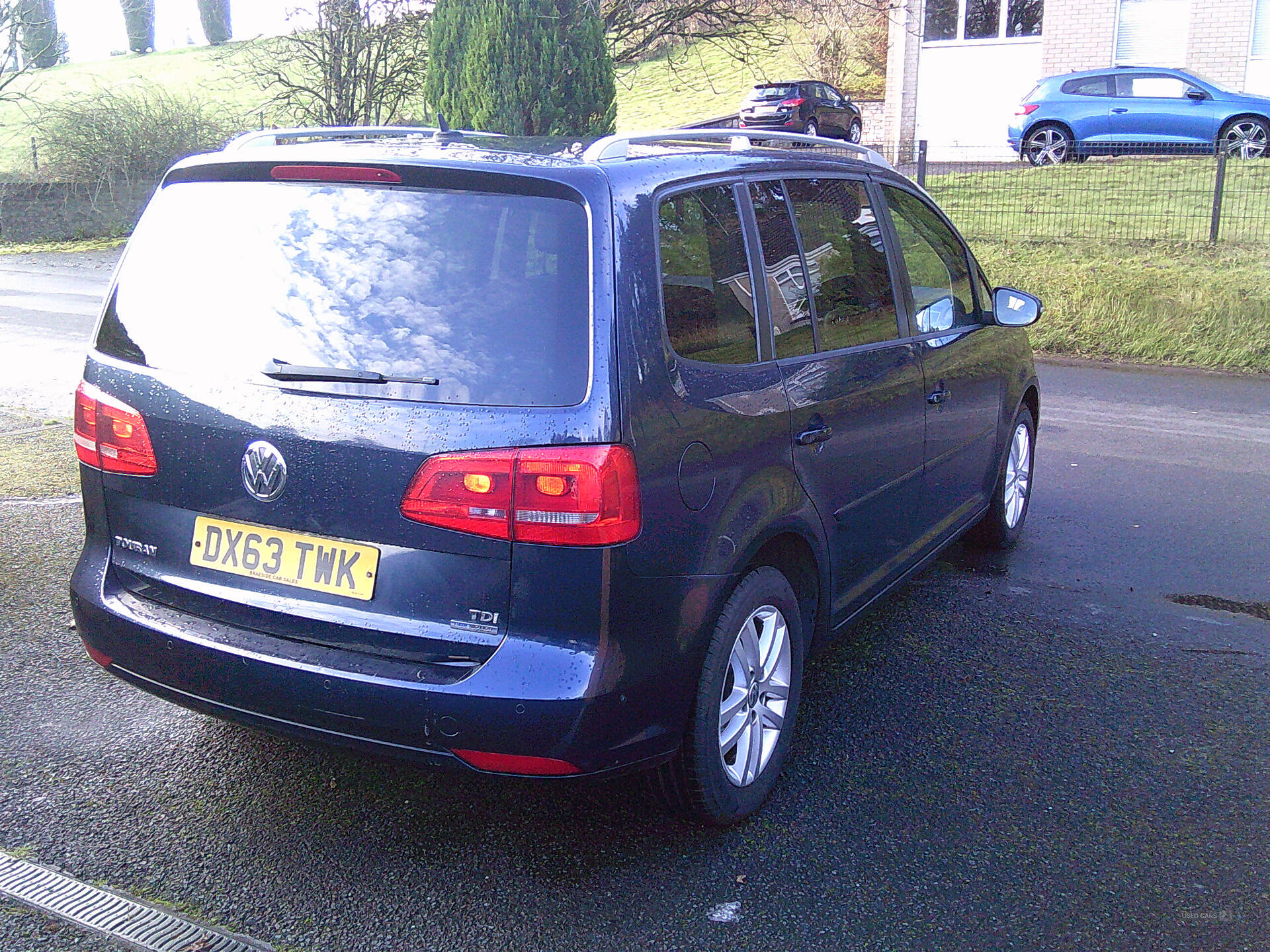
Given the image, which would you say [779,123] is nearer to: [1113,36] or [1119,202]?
[1113,36]

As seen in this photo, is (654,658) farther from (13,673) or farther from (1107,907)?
(13,673)

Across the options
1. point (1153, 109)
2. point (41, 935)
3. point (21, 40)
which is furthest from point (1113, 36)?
point (41, 935)

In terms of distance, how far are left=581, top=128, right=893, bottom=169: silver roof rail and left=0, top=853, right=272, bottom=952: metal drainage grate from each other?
2.05 m

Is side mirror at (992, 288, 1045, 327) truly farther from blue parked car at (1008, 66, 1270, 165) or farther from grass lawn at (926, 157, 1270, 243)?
blue parked car at (1008, 66, 1270, 165)

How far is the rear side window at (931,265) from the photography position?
4.55m

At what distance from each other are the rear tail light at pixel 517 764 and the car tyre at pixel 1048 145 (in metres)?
19.1

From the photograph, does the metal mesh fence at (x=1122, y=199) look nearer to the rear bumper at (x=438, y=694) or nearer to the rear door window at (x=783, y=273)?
the rear door window at (x=783, y=273)

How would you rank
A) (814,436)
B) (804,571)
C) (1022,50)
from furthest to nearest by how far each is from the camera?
(1022,50) < (804,571) < (814,436)

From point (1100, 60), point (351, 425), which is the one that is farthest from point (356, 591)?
point (1100, 60)

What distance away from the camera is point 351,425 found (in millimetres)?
2875

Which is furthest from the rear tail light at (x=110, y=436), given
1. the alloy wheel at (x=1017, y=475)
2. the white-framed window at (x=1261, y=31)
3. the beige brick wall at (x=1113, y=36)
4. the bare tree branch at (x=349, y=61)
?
the white-framed window at (x=1261, y=31)

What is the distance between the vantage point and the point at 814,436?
11.8 feet

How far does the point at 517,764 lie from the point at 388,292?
1.15m

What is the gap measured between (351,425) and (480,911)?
120 cm
